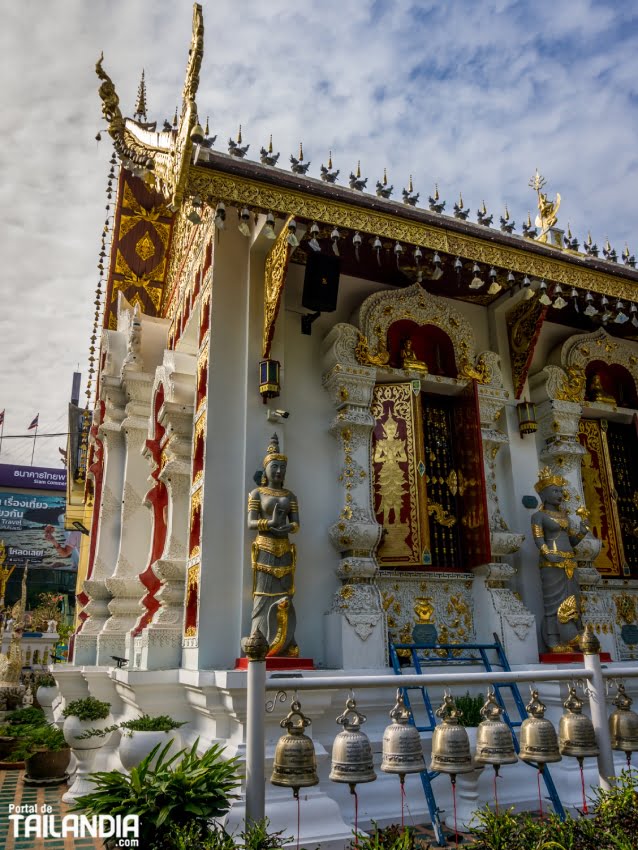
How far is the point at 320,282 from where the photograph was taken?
726 cm

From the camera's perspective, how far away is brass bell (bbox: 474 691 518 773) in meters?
3.54

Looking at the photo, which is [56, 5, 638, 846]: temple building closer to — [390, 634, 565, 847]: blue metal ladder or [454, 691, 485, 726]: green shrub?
[390, 634, 565, 847]: blue metal ladder

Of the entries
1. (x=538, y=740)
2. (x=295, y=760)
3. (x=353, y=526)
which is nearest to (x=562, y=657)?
(x=353, y=526)

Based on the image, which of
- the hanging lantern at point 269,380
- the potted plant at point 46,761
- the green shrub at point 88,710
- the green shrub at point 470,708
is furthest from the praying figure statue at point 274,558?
the potted plant at point 46,761

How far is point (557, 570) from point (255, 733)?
483cm

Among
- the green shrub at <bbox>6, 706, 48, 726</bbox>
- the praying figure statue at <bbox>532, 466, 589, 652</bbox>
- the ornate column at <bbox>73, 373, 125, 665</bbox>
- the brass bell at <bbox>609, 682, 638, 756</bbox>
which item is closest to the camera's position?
the brass bell at <bbox>609, 682, 638, 756</bbox>

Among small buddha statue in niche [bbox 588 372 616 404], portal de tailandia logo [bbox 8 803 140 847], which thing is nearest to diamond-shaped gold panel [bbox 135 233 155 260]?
small buddha statue in niche [bbox 588 372 616 404]

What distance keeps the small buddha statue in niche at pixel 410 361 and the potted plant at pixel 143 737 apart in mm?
4301

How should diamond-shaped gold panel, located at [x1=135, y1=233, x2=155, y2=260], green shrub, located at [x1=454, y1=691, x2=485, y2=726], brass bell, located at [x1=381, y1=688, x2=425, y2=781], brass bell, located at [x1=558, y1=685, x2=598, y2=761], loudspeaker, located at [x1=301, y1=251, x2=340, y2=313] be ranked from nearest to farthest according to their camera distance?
brass bell, located at [x1=381, y1=688, x2=425, y2=781]
brass bell, located at [x1=558, y1=685, x2=598, y2=761]
green shrub, located at [x1=454, y1=691, x2=485, y2=726]
loudspeaker, located at [x1=301, y1=251, x2=340, y2=313]
diamond-shaped gold panel, located at [x1=135, y1=233, x2=155, y2=260]

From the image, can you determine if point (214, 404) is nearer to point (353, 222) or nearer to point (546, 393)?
point (353, 222)

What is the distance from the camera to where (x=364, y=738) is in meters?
3.46

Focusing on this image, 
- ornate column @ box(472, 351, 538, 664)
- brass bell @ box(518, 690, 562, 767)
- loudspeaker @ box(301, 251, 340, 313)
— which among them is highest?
loudspeaker @ box(301, 251, 340, 313)

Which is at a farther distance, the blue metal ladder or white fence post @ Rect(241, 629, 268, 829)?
the blue metal ladder

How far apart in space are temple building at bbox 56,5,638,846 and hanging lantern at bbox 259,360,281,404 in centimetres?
2
